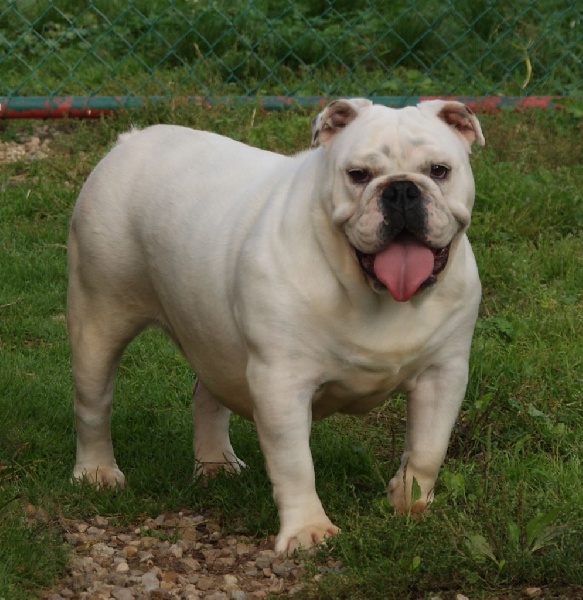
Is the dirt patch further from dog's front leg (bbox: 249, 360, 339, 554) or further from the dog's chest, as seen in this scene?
dog's front leg (bbox: 249, 360, 339, 554)

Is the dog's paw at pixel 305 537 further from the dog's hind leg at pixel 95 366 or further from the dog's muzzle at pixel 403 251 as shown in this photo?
the dog's hind leg at pixel 95 366

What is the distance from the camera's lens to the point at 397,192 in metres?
3.79

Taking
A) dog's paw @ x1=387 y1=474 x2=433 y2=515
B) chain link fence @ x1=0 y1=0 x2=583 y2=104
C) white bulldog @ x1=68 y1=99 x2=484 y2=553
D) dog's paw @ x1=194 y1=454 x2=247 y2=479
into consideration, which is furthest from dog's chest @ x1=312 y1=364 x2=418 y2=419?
chain link fence @ x1=0 y1=0 x2=583 y2=104

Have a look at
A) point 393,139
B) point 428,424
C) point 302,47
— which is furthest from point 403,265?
point 302,47

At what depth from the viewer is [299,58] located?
8930mm

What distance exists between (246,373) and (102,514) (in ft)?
2.61

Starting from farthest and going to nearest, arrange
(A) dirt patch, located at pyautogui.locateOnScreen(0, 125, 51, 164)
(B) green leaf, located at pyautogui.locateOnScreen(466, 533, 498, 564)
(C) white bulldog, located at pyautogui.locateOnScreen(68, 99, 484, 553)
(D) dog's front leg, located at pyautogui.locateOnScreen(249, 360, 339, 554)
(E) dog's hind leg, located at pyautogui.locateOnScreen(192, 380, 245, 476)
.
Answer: (A) dirt patch, located at pyautogui.locateOnScreen(0, 125, 51, 164) → (E) dog's hind leg, located at pyautogui.locateOnScreen(192, 380, 245, 476) → (D) dog's front leg, located at pyautogui.locateOnScreen(249, 360, 339, 554) → (C) white bulldog, located at pyautogui.locateOnScreen(68, 99, 484, 553) → (B) green leaf, located at pyautogui.locateOnScreen(466, 533, 498, 564)

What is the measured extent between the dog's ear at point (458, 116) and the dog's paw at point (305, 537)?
1247 mm

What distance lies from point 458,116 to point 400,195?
50 centimetres

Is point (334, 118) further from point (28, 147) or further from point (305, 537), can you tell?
point (28, 147)

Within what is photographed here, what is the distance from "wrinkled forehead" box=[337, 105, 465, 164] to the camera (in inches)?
153

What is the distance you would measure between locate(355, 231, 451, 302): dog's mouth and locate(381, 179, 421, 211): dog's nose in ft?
0.35

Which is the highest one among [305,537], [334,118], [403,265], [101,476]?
[334,118]

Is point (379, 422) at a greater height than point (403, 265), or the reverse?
point (403, 265)
